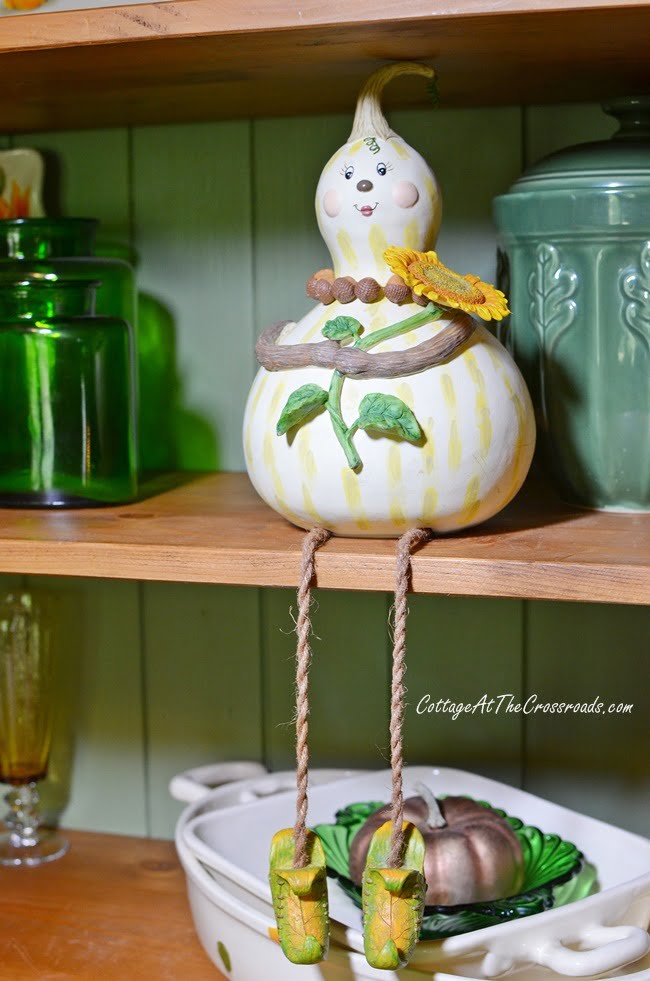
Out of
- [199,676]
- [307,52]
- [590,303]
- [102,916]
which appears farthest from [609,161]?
[102,916]

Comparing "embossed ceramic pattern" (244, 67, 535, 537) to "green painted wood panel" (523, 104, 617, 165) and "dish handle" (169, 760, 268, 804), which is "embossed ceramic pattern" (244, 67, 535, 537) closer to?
"green painted wood panel" (523, 104, 617, 165)

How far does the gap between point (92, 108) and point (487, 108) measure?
274 mm

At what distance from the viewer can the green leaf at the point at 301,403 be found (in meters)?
0.57

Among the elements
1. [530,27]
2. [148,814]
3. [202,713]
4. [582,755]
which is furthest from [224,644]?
[530,27]

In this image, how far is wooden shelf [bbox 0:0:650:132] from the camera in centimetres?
55

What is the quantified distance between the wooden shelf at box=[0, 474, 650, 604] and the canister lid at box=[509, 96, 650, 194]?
0.19m

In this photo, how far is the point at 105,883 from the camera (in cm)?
86

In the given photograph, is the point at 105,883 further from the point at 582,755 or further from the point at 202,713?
the point at 582,755

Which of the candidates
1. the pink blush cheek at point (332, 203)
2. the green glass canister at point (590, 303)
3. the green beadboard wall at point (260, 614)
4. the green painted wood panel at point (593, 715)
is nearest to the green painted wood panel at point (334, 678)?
the green beadboard wall at point (260, 614)

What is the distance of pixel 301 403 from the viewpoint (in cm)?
58

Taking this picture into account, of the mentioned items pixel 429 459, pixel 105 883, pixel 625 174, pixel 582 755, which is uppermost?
pixel 625 174

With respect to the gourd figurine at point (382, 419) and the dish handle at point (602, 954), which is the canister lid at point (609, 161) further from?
the dish handle at point (602, 954)

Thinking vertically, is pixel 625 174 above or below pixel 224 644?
above

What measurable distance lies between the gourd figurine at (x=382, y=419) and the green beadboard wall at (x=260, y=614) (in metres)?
0.21
